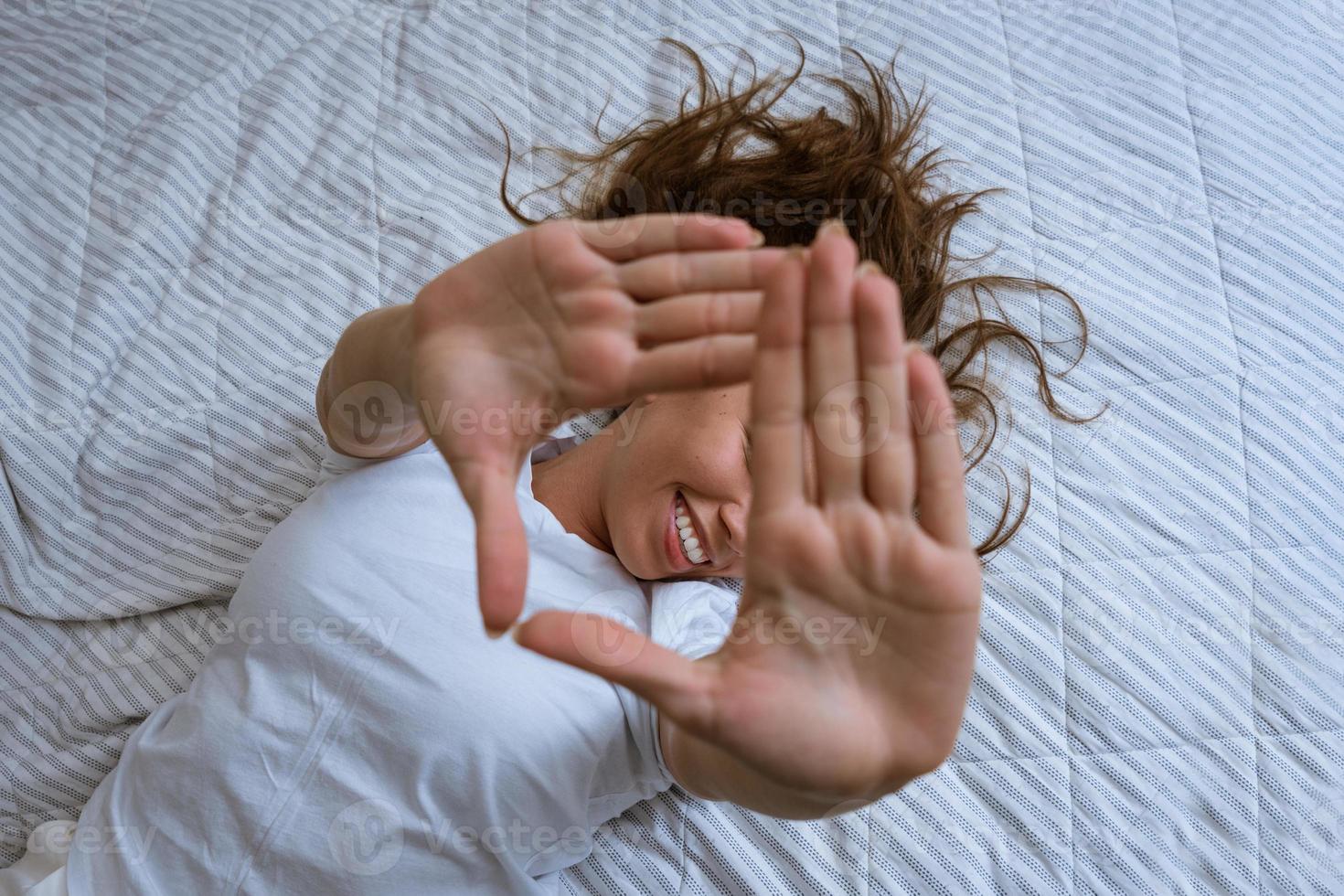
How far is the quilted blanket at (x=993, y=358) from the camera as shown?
870 mm

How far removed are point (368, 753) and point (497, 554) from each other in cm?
37

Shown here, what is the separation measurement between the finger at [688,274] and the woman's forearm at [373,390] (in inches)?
7.9

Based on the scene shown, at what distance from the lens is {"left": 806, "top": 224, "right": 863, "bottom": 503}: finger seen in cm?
51

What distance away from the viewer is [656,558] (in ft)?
2.88

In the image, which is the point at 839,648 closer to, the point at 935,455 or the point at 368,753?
the point at 935,455

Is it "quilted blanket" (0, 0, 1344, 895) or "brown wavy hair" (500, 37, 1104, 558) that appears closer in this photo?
"quilted blanket" (0, 0, 1344, 895)

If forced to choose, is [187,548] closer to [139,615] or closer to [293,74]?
[139,615]

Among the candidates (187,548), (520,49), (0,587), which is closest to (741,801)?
(187,548)

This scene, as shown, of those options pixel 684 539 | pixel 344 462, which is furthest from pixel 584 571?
pixel 344 462

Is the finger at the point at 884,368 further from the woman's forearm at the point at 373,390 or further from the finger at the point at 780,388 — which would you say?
the woman's forearm at the point at 373,390

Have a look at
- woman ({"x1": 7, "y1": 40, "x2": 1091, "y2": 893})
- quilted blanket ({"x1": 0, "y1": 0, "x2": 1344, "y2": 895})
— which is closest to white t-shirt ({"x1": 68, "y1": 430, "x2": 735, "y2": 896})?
woman ({"x1": 7, "y1": 40, "x2": 1091, "y2": 893})

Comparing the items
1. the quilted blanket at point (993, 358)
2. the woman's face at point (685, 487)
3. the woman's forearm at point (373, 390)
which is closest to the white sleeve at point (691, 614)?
the woman's face at point (685, 487)

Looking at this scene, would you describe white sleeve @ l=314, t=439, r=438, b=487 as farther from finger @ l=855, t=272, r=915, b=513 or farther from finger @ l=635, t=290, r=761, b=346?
finger @ l=855, t=272, r=915, b=513

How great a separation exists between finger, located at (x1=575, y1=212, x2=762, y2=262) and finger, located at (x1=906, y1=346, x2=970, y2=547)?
0.12 m
